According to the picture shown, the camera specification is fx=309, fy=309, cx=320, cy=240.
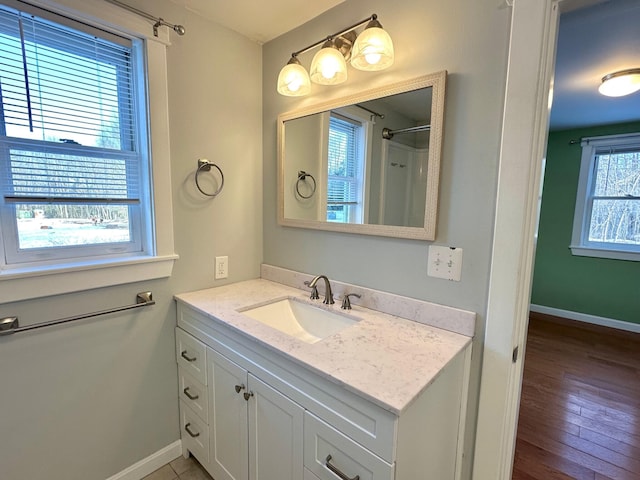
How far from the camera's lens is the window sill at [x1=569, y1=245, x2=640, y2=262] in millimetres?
3427

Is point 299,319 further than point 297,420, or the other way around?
point 299,319

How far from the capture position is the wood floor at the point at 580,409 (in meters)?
1.69

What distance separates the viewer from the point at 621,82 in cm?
206

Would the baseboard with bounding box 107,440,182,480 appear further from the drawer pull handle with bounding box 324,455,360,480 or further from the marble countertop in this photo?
the drawer pull handle with bounding box 324,455,360,480

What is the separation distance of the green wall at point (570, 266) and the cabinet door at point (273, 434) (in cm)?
427

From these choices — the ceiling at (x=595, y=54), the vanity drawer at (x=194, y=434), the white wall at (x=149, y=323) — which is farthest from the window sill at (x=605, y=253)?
the vanity drawer at (x=194, y=434)

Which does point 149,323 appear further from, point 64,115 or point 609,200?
point 609,200

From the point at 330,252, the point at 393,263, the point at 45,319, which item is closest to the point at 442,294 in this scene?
the point at 393,263

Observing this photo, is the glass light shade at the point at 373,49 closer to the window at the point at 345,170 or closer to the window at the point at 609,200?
the window at the point at 345,170

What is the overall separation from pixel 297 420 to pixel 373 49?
139 centimetres

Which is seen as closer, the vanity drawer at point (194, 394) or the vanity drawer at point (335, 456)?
the vanity drawer at point (335, 456)

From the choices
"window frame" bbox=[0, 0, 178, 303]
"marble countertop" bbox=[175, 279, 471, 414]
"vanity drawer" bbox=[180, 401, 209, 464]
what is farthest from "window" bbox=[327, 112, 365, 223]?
"vanity drawer" bbox=[180, 401, 209, 464]

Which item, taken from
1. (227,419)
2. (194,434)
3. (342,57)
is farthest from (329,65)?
(194,434)

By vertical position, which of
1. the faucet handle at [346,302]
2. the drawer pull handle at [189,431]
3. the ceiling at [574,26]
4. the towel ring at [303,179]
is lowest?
the drawer pull handle at [189,431]
